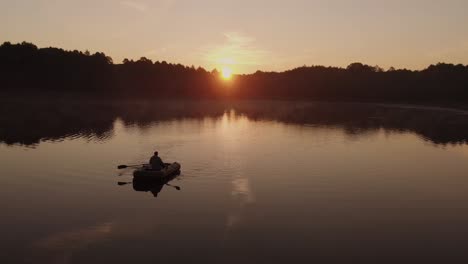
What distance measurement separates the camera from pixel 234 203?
32.9m

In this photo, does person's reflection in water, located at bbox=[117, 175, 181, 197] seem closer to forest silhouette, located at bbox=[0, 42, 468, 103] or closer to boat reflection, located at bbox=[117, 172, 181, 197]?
boat reflection, located at bbox=[117, 172, 181, 197]

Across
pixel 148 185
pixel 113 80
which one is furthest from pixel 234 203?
pixel 113 80

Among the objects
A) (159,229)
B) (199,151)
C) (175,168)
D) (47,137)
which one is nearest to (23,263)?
(159,229)

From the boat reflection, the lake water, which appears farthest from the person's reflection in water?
the lake water

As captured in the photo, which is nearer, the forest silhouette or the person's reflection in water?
the person's reflection in water

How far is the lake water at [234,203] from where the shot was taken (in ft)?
78.7

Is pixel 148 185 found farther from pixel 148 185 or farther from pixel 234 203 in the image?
pixel 234 203

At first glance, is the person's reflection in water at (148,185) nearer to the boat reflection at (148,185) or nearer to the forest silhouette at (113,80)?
the boat reflection at (148,185)

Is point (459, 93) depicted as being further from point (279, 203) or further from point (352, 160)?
point (279, 203)

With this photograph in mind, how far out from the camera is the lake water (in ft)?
78.7

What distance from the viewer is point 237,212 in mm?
30750

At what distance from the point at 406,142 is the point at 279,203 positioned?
4285 cm

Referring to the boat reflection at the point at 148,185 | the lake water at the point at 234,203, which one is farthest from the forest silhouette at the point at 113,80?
the boat reflection at the point at 148,185

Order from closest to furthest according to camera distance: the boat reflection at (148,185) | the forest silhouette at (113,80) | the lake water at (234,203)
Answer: the lake water at (234,203)
the boat reflection at (148,185)
the forest silhouette at (113,80)
